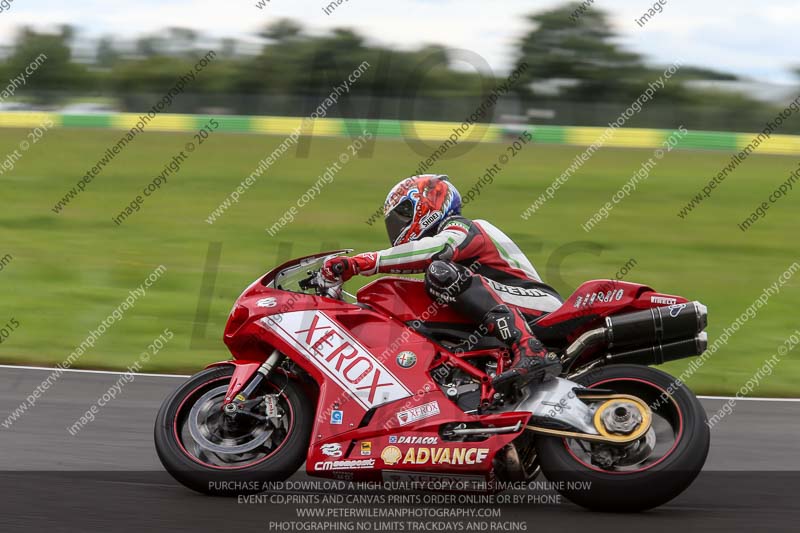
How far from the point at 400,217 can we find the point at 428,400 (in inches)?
40.8

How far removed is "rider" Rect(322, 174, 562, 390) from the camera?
537 centimetres

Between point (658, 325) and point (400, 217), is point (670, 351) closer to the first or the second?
point (658, 325)

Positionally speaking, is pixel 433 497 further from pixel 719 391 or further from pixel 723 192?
pixel 723 192

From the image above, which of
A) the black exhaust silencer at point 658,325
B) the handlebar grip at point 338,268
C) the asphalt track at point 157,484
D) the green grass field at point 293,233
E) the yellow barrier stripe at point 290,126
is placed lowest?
the yellow barrier stripe at point 290,126

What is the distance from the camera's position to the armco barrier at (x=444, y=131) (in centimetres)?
2689

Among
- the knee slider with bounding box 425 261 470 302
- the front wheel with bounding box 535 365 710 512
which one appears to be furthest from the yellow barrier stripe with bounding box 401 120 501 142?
the front wheel with bounding box 535 365 710 512

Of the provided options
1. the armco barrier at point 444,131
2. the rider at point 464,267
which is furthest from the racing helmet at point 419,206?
the armco barrier at point 444,131

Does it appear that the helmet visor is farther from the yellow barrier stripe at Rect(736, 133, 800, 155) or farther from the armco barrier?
the yellow barrier stripe at Rect(736, 133, 800, 155)

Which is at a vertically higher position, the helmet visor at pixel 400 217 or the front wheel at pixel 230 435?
the helmet visor at pixel 400 217

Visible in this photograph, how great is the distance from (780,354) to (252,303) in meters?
7.00

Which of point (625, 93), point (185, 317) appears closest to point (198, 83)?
point (625, 93)

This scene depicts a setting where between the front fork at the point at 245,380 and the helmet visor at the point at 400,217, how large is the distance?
92 centimetres

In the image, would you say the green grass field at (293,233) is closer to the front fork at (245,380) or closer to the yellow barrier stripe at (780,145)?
the yellow barrier stripe at (780,145)

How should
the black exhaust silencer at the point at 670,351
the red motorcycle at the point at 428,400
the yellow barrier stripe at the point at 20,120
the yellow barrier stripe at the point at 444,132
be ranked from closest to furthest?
1. the red motorcycle at the point at 428,400
2. the black exhaust silencer at the point at 670,351
3. the yellow barrier stripe at the point at 444,132
4. the yellow barrier stripe at the point at 20,120
